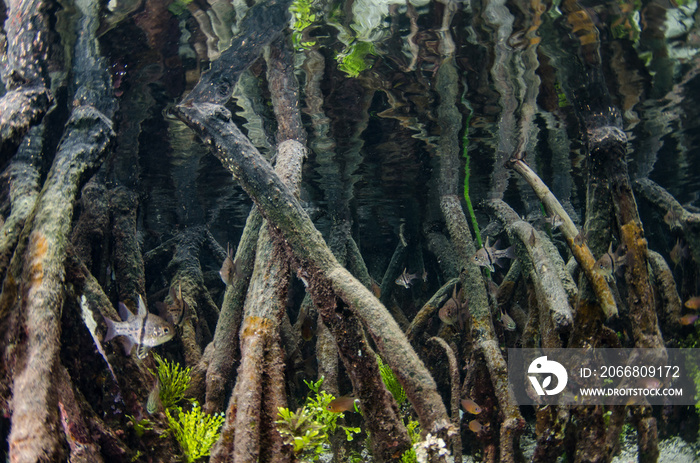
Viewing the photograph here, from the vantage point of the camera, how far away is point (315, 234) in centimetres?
354

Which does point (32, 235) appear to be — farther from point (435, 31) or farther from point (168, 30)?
point (435, 31)

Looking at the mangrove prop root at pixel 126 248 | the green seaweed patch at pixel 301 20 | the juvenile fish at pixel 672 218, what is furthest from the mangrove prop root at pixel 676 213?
the mangrove prop root at pixel 126 248

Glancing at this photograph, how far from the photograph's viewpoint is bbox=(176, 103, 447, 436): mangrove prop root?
2938mm

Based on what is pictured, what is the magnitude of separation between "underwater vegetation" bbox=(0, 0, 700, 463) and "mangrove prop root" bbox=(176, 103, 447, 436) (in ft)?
0.08

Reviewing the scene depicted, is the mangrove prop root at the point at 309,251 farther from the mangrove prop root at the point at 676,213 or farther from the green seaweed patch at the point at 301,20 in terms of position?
the mangrove prop root at the point at 676,213

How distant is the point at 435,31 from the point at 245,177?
15.2 feet

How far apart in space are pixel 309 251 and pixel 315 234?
207 mm

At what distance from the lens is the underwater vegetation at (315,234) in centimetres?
298

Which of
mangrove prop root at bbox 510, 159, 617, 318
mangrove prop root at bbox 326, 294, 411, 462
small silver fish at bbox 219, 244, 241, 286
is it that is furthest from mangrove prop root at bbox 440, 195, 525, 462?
small silver fish at bbox 219, 244, 241, 286

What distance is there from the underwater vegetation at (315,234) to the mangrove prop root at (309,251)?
0.03 meters

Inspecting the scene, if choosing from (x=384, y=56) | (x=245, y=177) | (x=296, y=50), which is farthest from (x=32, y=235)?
(x=384, y=56)

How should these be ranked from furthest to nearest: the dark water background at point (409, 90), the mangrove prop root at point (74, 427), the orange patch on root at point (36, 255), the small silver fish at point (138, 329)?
1. the dark water background at point (409, 90)
2. the small silver fish at point (138, 329)
3. the orange patch on root at point (36, 255)
4. the mangrove prop root at point (74, 427)

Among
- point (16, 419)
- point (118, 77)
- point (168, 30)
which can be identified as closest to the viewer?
point (16, 419)

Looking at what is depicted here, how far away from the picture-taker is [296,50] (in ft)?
21.0
